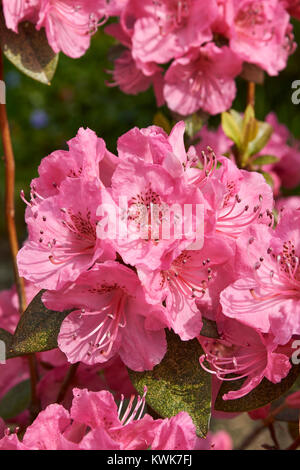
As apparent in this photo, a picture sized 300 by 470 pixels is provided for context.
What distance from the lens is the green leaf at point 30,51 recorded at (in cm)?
108

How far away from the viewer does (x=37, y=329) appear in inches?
34.4

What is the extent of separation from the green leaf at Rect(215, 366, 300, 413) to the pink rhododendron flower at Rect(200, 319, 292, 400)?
2 centimetres

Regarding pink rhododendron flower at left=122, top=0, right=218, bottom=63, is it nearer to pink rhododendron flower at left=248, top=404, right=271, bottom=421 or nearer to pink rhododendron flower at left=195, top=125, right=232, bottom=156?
pink rhododendron flower at left=195, top=125, right=232, bottom=156

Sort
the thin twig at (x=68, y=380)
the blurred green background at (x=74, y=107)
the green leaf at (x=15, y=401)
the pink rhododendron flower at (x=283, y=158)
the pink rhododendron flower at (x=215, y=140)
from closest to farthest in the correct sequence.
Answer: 1. the thin twig at (x=68, y=380)
2. the green leaf at (x=15, y=401)
3. the pink rhododendron flower at (x=215, y=140)
4. the pink rhododendron flower at (x=283, y=158)
5. the blurred green background at (x=74, y=107)

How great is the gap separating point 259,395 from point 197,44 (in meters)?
0.61

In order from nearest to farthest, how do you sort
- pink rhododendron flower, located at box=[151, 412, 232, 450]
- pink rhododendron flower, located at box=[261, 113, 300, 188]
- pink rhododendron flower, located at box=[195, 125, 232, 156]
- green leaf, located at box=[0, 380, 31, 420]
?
pink rhododendron flower, located at box=[151, 412, 232, 450]
green leaf, located at box=[0, 380, 31, 420]
pink rhododendron flower, located at box=[195, 125, 232, 156]
pink rhododendron flower, located at box=[261, 113, 300, 188]

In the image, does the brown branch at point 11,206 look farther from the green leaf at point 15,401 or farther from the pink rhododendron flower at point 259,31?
the pink rhododendron flower at point 259,31

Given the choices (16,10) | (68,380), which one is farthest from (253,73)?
(68,380)

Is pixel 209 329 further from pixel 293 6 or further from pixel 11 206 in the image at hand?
pixel 293 6

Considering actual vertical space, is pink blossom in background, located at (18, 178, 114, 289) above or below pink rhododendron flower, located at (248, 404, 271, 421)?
above

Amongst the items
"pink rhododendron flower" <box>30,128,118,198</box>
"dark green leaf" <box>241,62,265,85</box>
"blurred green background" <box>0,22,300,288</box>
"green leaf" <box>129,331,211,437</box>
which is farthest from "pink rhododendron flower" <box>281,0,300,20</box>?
"blurred green background" <box>0,22,300,288</box>

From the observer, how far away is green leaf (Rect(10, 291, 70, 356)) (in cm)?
86

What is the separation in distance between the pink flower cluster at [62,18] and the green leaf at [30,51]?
0.02m

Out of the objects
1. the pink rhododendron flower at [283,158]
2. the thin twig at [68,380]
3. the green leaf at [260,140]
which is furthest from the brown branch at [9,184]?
the pink rhododendron flower at [283,158]
